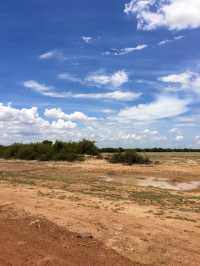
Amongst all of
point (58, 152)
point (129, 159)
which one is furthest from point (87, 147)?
point (129, 159)

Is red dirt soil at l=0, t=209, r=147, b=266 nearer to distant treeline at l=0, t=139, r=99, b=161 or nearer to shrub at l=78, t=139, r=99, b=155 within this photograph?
distant treeline at l=0, t=139, r=99, b=161

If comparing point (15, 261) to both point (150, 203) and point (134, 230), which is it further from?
point (150, 203)

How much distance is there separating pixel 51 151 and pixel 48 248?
54822mm

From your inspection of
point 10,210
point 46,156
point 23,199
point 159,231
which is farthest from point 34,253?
point 46,156

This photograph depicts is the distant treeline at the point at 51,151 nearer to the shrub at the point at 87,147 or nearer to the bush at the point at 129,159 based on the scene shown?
the shrub at the point at 87,147

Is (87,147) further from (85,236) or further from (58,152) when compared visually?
(85,236)

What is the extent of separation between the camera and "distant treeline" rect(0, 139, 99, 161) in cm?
6016

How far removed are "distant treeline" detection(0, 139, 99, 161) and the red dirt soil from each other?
4661 centimetres

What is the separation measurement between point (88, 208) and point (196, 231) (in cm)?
428

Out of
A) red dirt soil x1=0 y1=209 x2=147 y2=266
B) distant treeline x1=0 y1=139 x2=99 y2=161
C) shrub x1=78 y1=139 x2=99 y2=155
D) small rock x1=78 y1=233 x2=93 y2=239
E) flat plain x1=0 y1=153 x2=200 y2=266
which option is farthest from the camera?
shrub x1=78 y1=139 x2=99 y2=155

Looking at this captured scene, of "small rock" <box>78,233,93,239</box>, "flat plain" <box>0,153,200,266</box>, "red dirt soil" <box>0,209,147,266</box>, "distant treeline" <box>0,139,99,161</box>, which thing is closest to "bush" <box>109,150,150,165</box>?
"distant treeline" <box>0,139,99,161</box>

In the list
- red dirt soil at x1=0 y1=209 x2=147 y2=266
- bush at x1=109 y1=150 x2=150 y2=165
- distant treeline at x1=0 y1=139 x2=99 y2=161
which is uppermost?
distant treeline at x1=0 y1=139 x2=99 y2=161

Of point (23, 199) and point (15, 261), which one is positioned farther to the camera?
point (23, 199)

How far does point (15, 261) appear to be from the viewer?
7.66 meters
